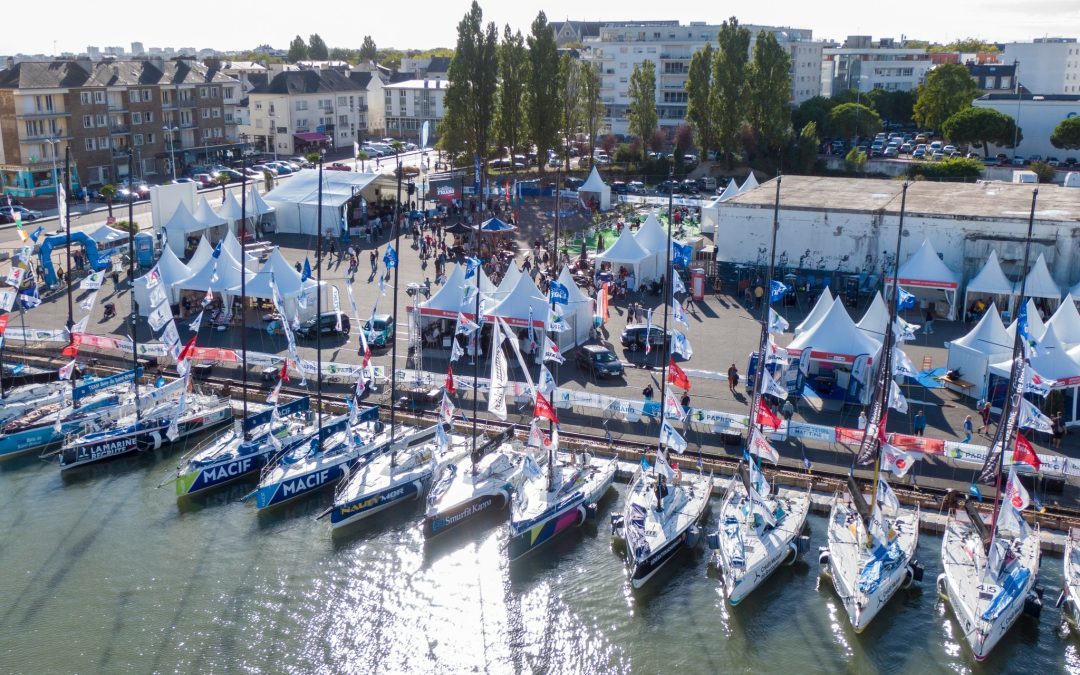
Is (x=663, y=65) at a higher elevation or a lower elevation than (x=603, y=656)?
higher

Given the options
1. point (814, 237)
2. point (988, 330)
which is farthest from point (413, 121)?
point (988, 330)

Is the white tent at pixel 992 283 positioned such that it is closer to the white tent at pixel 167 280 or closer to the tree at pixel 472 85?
the white tent at pixel 167 280

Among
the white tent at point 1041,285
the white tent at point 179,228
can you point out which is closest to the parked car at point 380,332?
the white tent at point 179,228

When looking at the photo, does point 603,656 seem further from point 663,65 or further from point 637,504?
point 663,65

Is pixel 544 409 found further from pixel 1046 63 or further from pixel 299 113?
pixel 1046 63

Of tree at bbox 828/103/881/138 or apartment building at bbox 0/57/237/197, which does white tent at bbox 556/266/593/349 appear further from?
tree at bbox 828/103/881/138

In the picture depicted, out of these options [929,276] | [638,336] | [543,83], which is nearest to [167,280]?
[638,336]

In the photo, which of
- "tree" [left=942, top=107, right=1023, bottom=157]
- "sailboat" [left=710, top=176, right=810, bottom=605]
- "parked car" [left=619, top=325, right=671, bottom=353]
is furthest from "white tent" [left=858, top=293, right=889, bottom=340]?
"tree" [left=942, top=107, right=1023, bottom=157]
